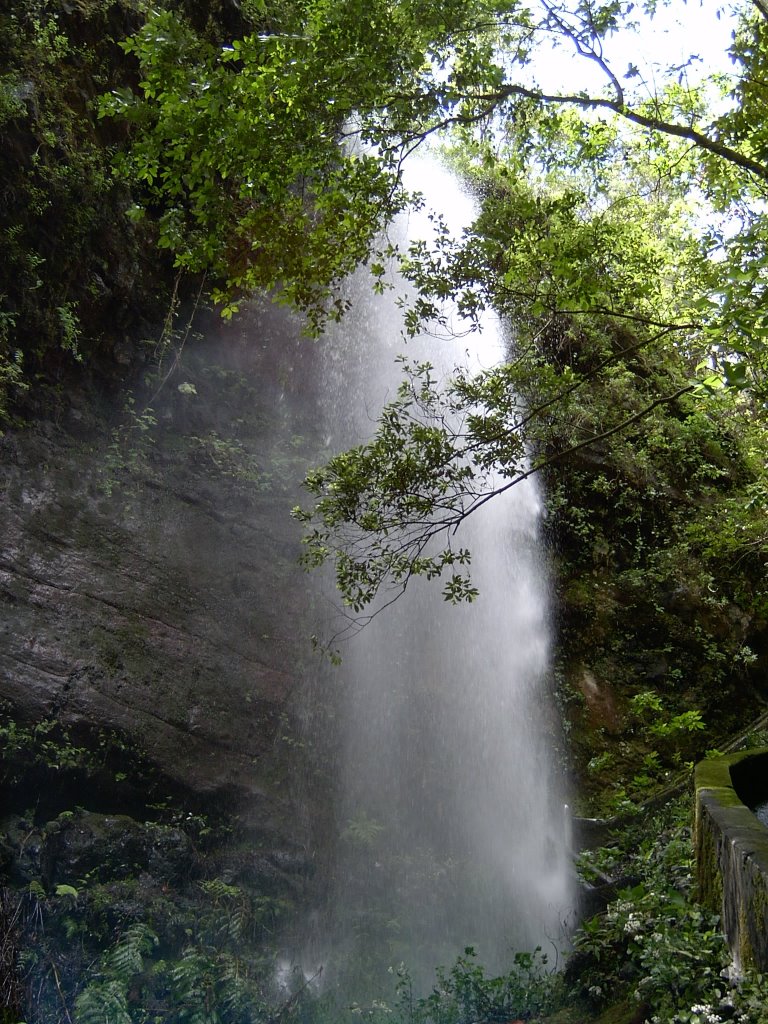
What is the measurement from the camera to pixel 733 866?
3.49m

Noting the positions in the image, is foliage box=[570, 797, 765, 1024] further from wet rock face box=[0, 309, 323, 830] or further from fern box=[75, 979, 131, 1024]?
wet rock face box=[0, 309, 323, 830]

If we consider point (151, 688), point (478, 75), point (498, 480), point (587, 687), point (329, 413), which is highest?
point (329, 413)

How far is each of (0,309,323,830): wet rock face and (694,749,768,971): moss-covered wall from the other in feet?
17.5

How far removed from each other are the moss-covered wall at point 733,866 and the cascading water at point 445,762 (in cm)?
435

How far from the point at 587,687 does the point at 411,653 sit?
100.0 inches

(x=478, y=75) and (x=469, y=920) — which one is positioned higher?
(x=478, y=75)

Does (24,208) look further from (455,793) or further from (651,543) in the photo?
(651,543)

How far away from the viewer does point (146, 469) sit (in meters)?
9.89

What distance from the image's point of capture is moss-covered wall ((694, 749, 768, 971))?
308 centimetres

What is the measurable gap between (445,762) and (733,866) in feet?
22.5

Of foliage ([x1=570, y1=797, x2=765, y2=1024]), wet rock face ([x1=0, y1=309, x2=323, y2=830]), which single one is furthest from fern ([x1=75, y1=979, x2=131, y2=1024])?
foliage ([x1=570, y1=797, x2=765, y2=1024])

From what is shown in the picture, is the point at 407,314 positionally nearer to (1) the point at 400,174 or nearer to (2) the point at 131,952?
(1) the point at 400,174

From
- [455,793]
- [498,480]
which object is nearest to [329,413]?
[498,480]

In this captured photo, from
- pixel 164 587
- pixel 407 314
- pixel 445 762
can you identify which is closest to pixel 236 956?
pixel 445 762
